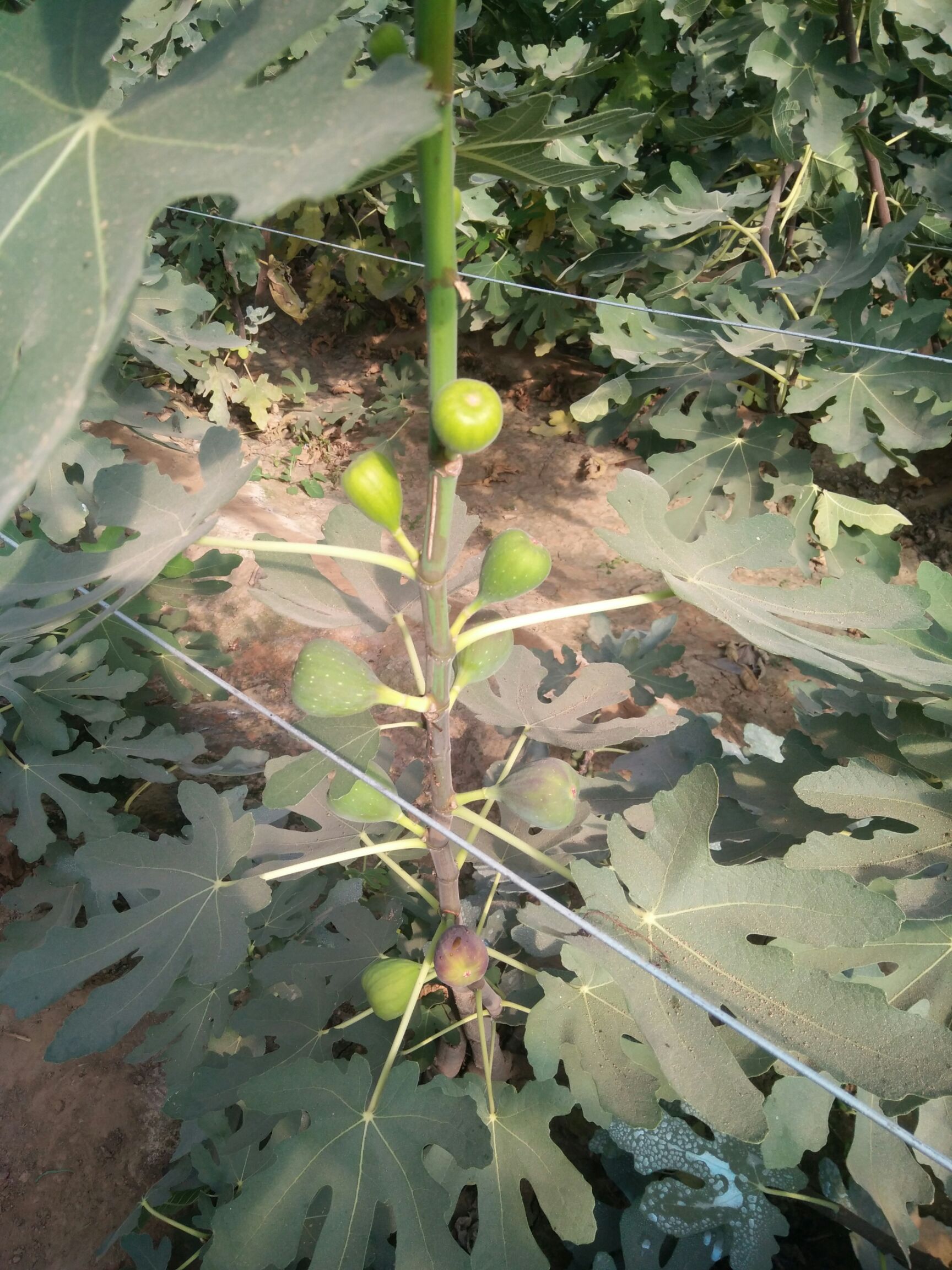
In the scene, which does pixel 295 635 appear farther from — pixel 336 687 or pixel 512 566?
pixel 512 566

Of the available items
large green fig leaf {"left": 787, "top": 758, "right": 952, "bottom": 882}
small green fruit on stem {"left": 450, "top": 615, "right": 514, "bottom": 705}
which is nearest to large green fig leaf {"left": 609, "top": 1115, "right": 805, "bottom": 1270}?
large green fig leaf {"left": 787, "top": 758, "right": 952, "bottom": 882}

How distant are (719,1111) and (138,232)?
0.91 metres

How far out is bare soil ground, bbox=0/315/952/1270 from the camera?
1878 millimetres

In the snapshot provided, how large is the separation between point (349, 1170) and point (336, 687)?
662 millimetres

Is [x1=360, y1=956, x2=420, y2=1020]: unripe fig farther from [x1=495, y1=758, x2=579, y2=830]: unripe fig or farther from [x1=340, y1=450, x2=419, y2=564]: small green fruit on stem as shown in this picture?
[x1=340, y1=450, x2=419, y2=564]: small green fruit on stem

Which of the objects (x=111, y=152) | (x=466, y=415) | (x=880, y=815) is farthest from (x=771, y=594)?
(x=111, y=152)

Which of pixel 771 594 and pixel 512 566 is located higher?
pixel 512 566

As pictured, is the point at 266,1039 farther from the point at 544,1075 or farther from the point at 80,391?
the point at 80,391

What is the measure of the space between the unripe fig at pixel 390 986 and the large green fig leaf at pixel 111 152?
907 millimetres

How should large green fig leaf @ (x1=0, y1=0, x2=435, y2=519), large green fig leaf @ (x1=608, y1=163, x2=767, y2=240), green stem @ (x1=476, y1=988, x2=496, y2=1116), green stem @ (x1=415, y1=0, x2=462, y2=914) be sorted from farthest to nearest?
large green fig leaf @ (x1=608, y1=163, x2=767, y2=240) < green stem @ (x1=476, y1=988, x2=496, y2=1116) < green stem @ (x1=415, y1=0, x2=462, y2=914) < large green fig leaf @ (x1=0, y1=0, x2=435, y2=519)

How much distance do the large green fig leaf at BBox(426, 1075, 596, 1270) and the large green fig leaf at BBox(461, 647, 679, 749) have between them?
1.74 ft

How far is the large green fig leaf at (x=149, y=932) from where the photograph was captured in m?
1.01

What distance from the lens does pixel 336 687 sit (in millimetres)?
854

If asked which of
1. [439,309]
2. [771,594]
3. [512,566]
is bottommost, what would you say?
[771,594]
